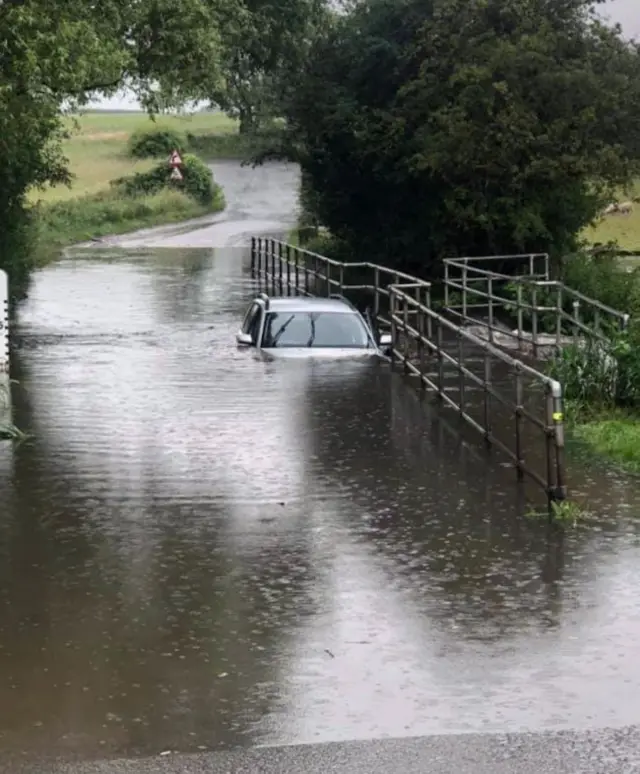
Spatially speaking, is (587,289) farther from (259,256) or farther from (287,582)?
(287,582)

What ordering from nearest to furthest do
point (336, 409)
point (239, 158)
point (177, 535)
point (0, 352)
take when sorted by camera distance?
point (177, 535), point (336, 409), point (0, 352), point (239, 158)

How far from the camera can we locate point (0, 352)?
16.9 m

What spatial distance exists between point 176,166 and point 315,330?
4404 cm

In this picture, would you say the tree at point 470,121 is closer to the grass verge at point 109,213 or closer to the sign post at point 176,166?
the grass verge at point 109,213

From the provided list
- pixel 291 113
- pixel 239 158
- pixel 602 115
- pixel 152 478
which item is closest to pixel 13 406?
pixel 152 478

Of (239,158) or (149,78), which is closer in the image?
(149,78)

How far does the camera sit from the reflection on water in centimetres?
596

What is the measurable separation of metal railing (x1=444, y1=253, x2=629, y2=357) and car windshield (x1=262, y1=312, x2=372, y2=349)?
2.22 meters

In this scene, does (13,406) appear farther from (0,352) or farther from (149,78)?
(149,78)

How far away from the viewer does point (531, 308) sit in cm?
1842

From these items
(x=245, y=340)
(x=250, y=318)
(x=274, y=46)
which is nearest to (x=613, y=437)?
(x=245, y=340)

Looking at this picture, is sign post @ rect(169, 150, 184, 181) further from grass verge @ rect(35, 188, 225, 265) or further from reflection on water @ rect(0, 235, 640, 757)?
reflection on water @ rect(0, 235, 640, 757)

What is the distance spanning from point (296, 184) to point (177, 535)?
6430 centimetres

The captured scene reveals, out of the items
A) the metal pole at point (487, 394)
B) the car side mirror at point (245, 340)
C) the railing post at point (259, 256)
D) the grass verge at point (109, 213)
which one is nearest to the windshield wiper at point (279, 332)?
the car side mirror at point (245, 340)
